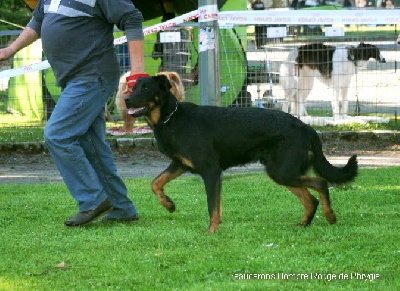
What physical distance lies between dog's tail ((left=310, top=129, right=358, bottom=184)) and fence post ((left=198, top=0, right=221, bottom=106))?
2987 millimetres

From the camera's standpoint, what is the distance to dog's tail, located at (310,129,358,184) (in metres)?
7.73

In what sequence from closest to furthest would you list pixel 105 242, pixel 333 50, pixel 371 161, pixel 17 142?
pixel 105 242 < pixel 371 161 < pixel 17 142 < pixel 333 50

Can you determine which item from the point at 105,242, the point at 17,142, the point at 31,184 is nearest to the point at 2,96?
the point at 17,142

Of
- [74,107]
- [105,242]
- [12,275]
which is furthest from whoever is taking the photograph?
[74,107]

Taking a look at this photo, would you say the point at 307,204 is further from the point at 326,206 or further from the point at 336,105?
the point at 336,105

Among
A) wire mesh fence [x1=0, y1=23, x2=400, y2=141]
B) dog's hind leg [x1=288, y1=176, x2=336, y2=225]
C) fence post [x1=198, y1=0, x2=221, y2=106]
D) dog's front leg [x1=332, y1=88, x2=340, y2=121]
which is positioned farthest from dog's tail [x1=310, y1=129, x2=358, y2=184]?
dog's front leg [x1=332, y1=88, x2=340, y2=121]

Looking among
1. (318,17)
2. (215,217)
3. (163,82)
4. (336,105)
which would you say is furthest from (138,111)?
(336,105)

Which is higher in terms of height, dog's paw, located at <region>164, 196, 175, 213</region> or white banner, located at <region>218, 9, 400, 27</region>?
white banner, located at <region>218, 9, 400, 27</region>

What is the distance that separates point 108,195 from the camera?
809 centimetres

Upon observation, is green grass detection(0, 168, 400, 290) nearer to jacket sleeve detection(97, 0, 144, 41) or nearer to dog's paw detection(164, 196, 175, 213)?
dog's paw detection(164, 196, 175, 213)

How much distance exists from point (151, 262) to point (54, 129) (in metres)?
1.80

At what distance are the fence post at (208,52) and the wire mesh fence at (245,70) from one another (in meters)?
3.28

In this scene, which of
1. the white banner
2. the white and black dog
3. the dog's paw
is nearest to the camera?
the dog's paw

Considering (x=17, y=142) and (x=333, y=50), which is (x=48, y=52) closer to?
(x=17, y=142)
